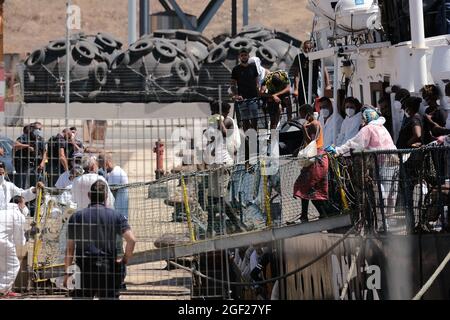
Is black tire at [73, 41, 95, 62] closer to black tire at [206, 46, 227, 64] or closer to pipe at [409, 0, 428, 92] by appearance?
black tire at [206, 46, 227, 64]

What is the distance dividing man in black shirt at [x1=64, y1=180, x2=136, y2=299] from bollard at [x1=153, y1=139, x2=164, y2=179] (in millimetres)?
1637

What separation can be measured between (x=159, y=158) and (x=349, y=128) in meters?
2.50

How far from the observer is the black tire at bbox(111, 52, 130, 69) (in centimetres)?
3394

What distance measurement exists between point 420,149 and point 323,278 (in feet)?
6.07

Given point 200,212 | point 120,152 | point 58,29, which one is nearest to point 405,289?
point 200,212

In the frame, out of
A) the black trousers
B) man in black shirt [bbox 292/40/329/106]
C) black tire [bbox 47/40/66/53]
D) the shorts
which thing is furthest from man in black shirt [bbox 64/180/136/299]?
black tire [bbox 47/40/66/53]

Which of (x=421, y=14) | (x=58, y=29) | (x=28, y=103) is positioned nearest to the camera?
(x=421, y=14)

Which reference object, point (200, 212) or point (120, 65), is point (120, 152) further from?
point (120, 65)

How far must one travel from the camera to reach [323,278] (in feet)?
38.8

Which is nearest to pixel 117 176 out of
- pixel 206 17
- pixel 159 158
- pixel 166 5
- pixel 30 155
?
pixel 159 158

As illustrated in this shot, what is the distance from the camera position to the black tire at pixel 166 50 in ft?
111

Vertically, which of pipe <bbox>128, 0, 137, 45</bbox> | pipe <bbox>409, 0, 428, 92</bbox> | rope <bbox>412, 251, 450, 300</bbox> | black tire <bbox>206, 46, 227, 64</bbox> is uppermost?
pipe <bbox>128, 0, 137, 45</bbox>
